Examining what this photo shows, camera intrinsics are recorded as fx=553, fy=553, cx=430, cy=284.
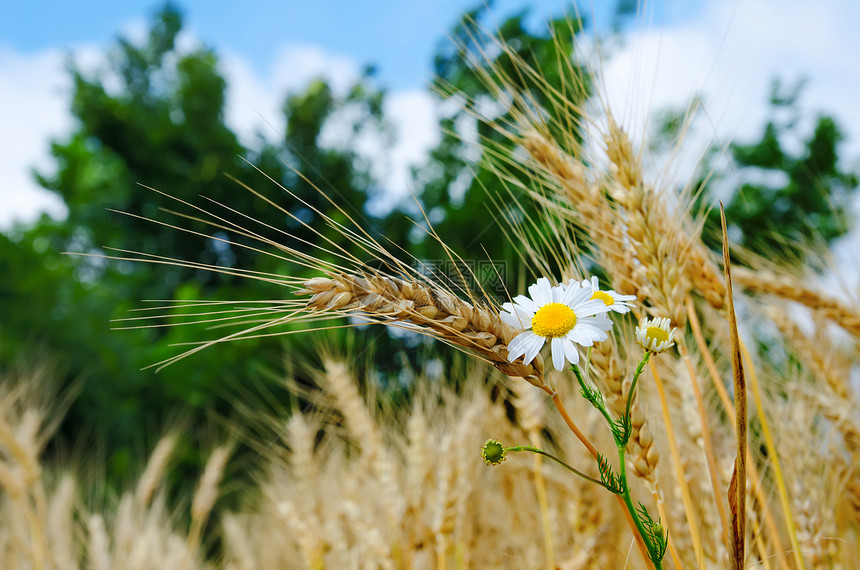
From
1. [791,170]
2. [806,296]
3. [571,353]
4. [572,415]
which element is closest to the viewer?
[571,353]

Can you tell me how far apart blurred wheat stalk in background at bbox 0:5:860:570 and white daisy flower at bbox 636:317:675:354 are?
0.08 metres

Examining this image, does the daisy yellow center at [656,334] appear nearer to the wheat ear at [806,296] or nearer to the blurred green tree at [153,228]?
the wheat ear at [806,296]

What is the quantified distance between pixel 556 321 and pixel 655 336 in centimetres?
8

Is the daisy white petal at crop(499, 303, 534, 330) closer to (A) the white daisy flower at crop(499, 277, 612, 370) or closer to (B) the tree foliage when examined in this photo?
(A) the white daisy flower at crop(499, 277, 612, 370)

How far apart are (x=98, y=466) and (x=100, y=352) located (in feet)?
3.65

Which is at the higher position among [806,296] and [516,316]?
[806,296]

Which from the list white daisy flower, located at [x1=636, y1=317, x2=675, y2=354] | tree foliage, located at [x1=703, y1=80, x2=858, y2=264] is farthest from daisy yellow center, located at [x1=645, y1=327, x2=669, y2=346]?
tree foliage, located at [x1=703, y1=80, x2=858, y2=264]

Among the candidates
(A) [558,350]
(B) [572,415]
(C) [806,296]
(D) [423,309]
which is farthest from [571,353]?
(C) [806,296]

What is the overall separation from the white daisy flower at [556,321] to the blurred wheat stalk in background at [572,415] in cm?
2

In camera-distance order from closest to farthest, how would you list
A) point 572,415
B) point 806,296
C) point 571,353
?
1. point 571,353
2. point 572,415
3. point 806,296

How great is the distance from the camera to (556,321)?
1.40ft

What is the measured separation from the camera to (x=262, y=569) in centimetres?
234

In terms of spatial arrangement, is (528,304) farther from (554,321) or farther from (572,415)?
(572,415)

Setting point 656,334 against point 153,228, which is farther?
point 153,228
